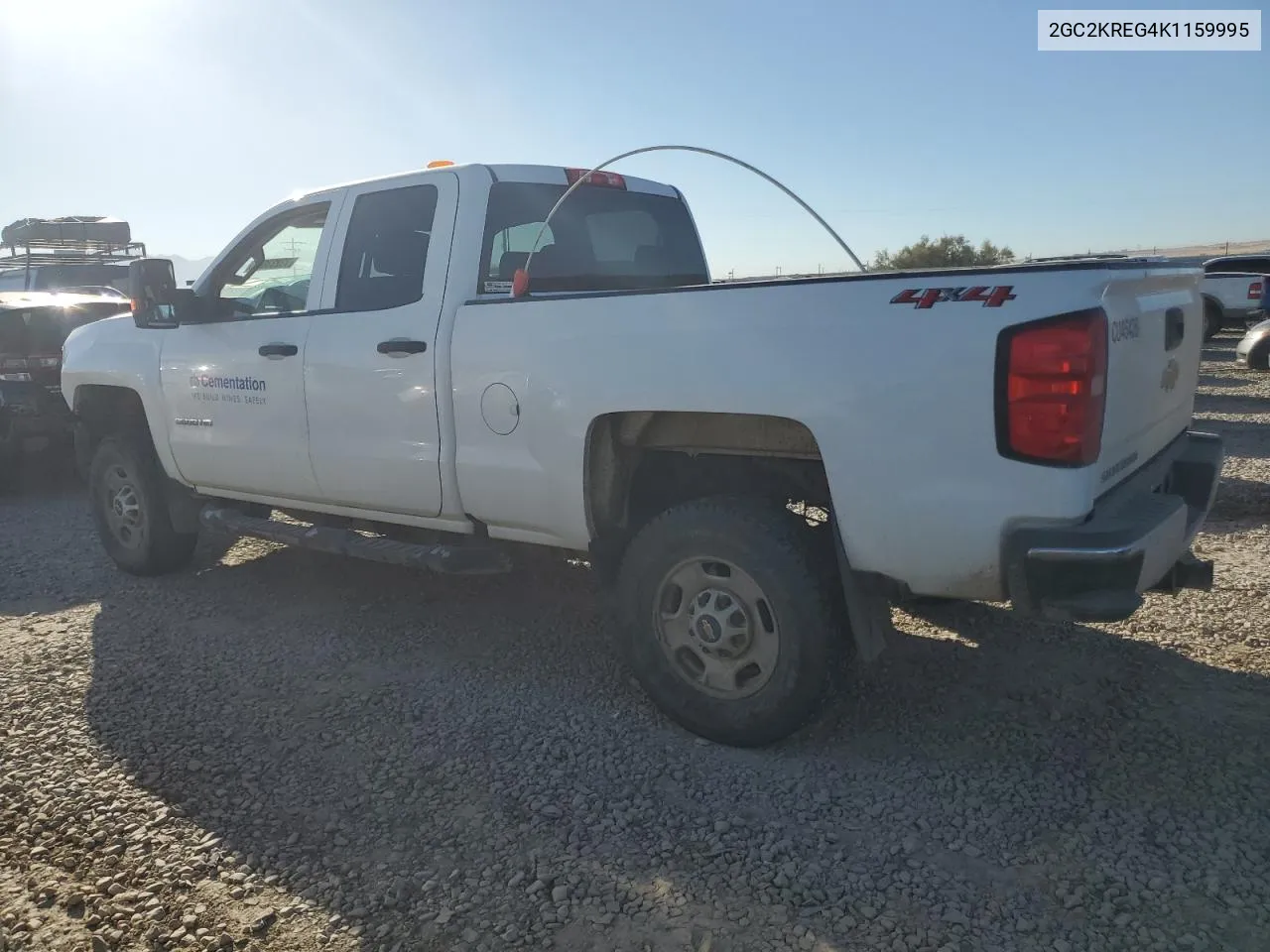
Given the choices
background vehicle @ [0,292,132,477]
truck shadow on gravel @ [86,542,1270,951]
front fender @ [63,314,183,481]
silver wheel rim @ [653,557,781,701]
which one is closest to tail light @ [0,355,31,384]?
background vehicle @ [0,292,132,477]

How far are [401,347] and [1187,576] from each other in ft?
10.1

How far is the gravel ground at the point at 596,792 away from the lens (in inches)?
104

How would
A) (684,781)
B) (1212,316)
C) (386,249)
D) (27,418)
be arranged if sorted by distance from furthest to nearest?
(1212,316), (27,418), (386,249), (684,781)

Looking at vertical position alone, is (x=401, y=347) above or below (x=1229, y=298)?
below

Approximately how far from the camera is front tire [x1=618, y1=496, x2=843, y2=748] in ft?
10.8

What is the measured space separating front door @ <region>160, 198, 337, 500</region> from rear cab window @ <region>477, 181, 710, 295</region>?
0.97 m

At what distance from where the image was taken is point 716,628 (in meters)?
3.47

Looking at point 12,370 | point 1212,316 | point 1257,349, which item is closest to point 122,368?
point 12,370

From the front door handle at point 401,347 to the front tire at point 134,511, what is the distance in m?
2.29

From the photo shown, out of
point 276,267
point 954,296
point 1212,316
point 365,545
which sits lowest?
point 365,545

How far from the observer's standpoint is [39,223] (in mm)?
15680

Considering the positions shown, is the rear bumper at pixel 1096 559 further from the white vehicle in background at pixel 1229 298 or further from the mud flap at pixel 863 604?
the white vehicle in background at pixel 1229 298

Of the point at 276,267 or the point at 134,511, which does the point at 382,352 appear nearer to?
the point at 276,267

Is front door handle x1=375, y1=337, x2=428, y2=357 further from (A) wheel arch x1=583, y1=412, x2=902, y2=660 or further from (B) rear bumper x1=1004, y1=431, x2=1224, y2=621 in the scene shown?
(B) rear bumper x1=1004, y1=431, x2=1224, y2=621
